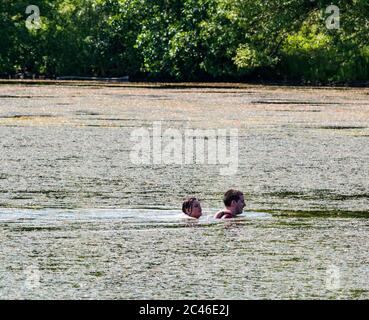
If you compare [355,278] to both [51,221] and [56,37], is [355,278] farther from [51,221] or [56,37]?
[56,37]

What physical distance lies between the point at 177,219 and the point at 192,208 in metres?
0.28

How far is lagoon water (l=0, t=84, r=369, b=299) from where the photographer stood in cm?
1010

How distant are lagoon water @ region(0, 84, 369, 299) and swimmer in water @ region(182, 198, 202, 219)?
0.27 ft

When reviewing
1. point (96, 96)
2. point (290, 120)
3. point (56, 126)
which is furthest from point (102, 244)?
point (96, 96)

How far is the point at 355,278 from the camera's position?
404 inches

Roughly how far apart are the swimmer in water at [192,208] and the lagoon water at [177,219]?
0.08m

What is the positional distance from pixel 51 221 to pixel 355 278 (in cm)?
362

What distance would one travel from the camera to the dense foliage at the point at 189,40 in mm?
46938

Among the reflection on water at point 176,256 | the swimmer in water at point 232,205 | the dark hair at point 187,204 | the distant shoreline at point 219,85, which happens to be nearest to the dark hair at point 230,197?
the swimmer in water at point 232,205

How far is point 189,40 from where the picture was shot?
5412 cm

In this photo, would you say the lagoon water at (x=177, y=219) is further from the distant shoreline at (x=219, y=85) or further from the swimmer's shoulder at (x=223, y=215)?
the distant shoreline at (x=219, y=85)

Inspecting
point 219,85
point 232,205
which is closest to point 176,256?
point 232,205

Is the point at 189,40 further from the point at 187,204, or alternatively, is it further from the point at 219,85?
the point at 187,204

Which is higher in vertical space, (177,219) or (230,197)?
(230,197)
